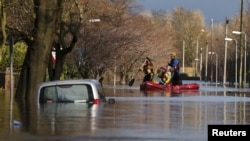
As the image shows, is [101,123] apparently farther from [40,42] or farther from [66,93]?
[40,42]

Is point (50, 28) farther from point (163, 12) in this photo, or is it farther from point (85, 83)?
point (163, 12)

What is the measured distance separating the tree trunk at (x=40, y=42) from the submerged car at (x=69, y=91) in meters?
6.38

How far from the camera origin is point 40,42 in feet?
93.3

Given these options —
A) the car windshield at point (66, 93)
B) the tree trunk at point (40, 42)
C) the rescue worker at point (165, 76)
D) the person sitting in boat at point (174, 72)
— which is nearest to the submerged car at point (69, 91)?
the car windshield at point (66, 93)

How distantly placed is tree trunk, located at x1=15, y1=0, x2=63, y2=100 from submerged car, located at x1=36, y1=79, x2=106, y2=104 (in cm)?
638

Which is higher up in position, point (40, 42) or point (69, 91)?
point (40, 42)

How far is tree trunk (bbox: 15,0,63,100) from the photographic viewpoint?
28.3 metres

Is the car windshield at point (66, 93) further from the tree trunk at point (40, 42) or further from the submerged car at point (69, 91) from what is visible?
the tree trunk at point (40, 42)

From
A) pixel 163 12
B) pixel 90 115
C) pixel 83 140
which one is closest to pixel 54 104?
pixel 90 115

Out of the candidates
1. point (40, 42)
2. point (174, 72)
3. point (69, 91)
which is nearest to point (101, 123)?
point (69, 91)

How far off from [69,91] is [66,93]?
0.43ft

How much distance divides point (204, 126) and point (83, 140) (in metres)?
4.24

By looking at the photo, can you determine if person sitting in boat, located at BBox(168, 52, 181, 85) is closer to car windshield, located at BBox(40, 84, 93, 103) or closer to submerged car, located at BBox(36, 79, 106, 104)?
submerged car, located at BBox(36, 79, 106, 104)

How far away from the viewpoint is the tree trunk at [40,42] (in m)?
28.3
